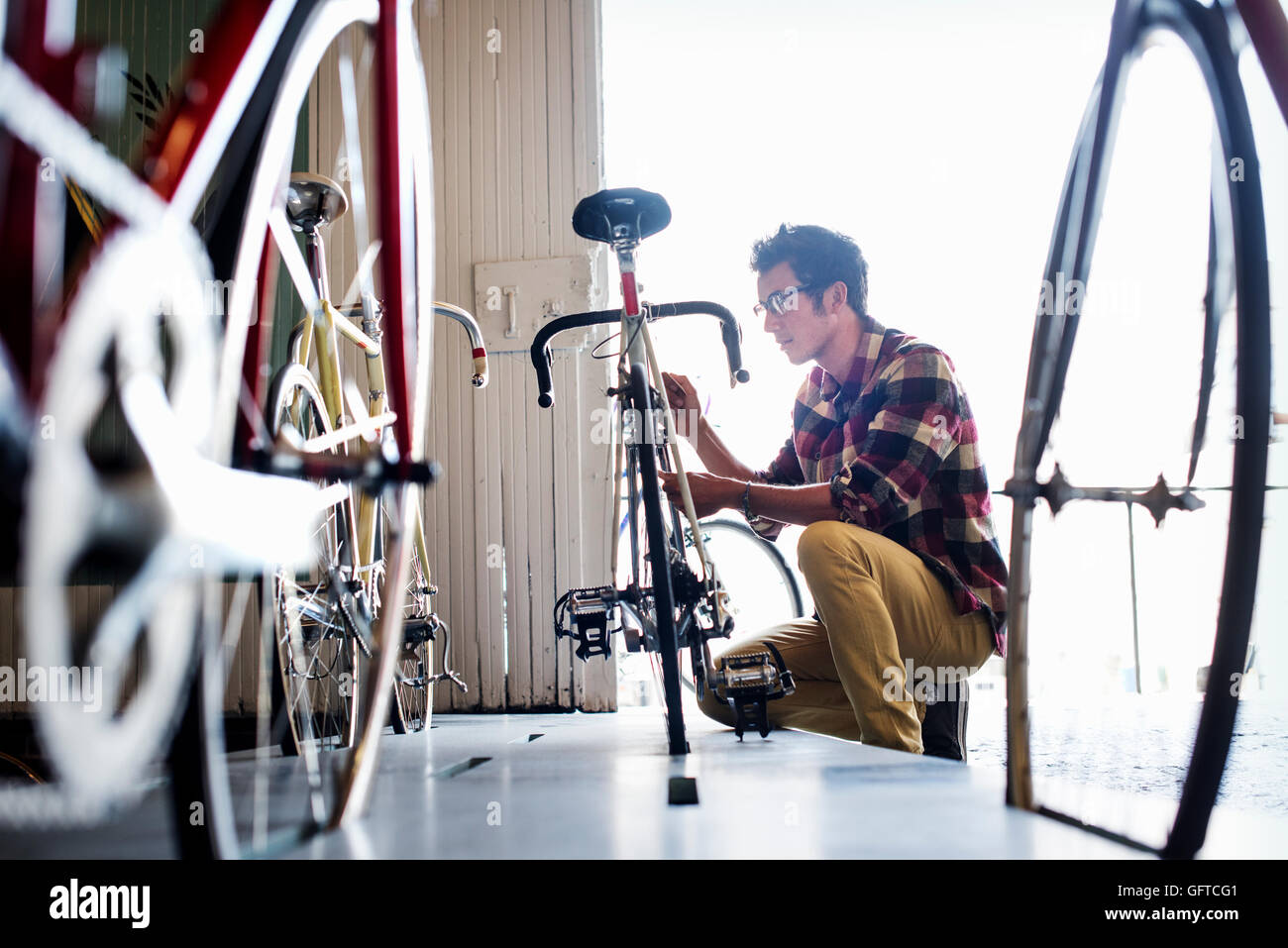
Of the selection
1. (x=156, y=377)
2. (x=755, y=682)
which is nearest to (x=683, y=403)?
(x=755, y=682)

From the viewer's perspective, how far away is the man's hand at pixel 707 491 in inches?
65.6

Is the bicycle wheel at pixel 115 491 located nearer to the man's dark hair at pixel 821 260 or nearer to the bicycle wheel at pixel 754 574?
the man's dark hair at pixel 821 260

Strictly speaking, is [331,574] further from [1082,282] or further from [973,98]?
[973,98]

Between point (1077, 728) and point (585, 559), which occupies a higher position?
point (585, 559)

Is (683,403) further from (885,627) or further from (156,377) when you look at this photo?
(156,377)

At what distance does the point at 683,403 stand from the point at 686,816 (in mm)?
1164

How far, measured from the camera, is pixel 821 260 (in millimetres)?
1847

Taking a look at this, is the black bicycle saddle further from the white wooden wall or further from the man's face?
the white wooden wall

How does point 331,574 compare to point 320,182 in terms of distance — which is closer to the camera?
point 331,574

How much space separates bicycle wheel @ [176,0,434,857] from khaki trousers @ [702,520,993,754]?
0.80m
